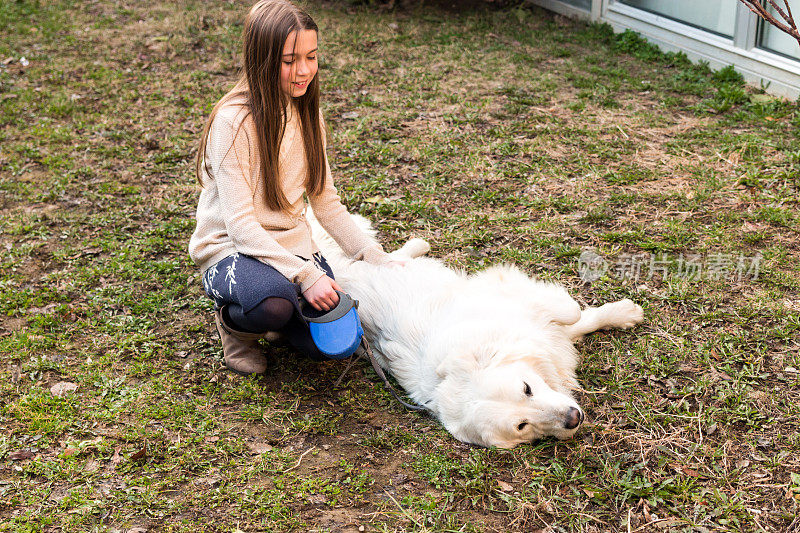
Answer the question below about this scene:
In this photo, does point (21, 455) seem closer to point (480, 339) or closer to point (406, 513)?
point (406, 513)

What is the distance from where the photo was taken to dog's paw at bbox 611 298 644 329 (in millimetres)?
3117

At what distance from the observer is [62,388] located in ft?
9.88

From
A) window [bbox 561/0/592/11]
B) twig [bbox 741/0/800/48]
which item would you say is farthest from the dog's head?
window [bbox 561/0/592/11]

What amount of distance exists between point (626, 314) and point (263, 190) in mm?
1688

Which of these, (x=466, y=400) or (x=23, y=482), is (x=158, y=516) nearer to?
(x=23, y=482)

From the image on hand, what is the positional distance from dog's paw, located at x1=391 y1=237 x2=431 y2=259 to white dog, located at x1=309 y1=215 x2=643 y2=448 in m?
0.22

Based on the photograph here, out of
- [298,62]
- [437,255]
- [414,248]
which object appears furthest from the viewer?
[437,255]

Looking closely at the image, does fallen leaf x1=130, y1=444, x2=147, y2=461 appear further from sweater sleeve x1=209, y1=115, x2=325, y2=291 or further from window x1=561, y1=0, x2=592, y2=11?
window x1=561, y1=0, x2=592, y2=11

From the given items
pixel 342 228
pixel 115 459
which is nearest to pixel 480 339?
pixel 342 228

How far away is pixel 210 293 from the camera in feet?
9.75

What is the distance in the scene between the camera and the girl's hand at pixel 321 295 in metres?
2.83

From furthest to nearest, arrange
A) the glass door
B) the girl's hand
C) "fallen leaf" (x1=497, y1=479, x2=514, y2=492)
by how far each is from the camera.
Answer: the glass door
the girl's hand
"fallen leaf" (x1=497, y1=479, x2=514, y2=492)

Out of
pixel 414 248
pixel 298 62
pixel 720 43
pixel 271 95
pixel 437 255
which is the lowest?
pixel 437 255

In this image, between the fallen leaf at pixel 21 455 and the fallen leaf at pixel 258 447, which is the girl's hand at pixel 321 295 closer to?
the fallen leaf at pixel 258 447
